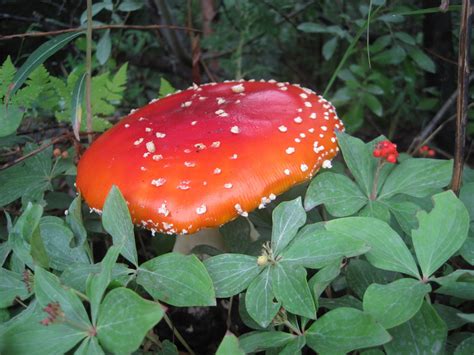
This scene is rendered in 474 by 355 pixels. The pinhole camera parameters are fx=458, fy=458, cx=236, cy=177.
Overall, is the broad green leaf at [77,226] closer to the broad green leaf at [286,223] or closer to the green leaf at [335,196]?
the broad green leaf at [286,223]

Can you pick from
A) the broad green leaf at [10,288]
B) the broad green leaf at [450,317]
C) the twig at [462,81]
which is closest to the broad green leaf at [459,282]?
the broad green leaf at [450,317]

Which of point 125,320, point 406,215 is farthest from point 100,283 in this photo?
point 406,215

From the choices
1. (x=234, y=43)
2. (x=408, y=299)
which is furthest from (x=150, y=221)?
(x=234, y=43)

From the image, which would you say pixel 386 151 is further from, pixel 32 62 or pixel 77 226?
pixel 32 62

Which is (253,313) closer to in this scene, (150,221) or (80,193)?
(150,221)

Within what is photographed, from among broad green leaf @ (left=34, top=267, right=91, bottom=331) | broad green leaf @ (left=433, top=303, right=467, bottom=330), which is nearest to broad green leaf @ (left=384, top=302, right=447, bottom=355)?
broad green leaf @ (left=433, top=303, right=467, bottom=330)

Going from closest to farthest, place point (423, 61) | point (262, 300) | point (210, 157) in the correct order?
point (262, 300) → point (210, 157) → point (423, 61)
